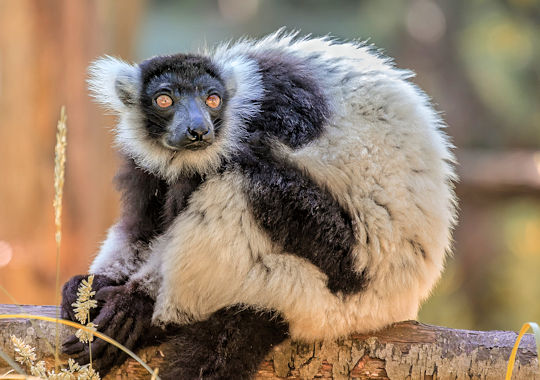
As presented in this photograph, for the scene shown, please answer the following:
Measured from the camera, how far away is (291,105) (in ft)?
13.0

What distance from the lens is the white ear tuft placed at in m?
4.31

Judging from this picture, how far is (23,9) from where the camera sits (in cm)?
732

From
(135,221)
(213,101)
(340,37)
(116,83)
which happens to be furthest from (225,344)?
(340,37)

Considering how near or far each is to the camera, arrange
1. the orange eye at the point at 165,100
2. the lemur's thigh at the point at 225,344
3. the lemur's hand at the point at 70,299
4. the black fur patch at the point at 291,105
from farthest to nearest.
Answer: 1. the orange eye at the point at 165,100
2. the black fur patch at the point at 291,105
3. the lemur's hand at the point at 70,299
4. the lemur's thigh at the point at 225,344

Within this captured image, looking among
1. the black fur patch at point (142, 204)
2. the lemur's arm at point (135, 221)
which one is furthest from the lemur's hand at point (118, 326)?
the black fur patch at point (142, 204)

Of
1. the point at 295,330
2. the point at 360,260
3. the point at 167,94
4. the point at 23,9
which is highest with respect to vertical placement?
the point at 23,9

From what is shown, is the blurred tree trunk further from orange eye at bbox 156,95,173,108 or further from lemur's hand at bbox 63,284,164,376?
lemur's hand at bbox 63,284,164,376

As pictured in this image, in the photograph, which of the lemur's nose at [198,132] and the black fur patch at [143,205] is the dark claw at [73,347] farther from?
the lemur's nose at [198,132]

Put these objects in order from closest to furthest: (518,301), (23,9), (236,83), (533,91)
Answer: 1. (236,83)
2. (23,9)
3. (518,301)
4. (533,91)

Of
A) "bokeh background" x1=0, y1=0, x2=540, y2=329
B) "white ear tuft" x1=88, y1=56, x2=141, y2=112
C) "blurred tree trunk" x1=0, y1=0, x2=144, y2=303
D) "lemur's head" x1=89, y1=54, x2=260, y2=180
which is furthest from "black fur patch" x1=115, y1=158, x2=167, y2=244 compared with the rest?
"blurred tree trunk" x1=0, y1=0, x2=144, y2=303

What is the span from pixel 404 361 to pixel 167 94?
6.67 feet

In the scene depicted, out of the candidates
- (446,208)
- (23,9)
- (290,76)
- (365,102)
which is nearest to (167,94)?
(290,76)

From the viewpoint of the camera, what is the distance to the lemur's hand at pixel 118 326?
3562 mm

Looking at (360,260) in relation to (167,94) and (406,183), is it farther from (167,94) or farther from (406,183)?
(167,94)
